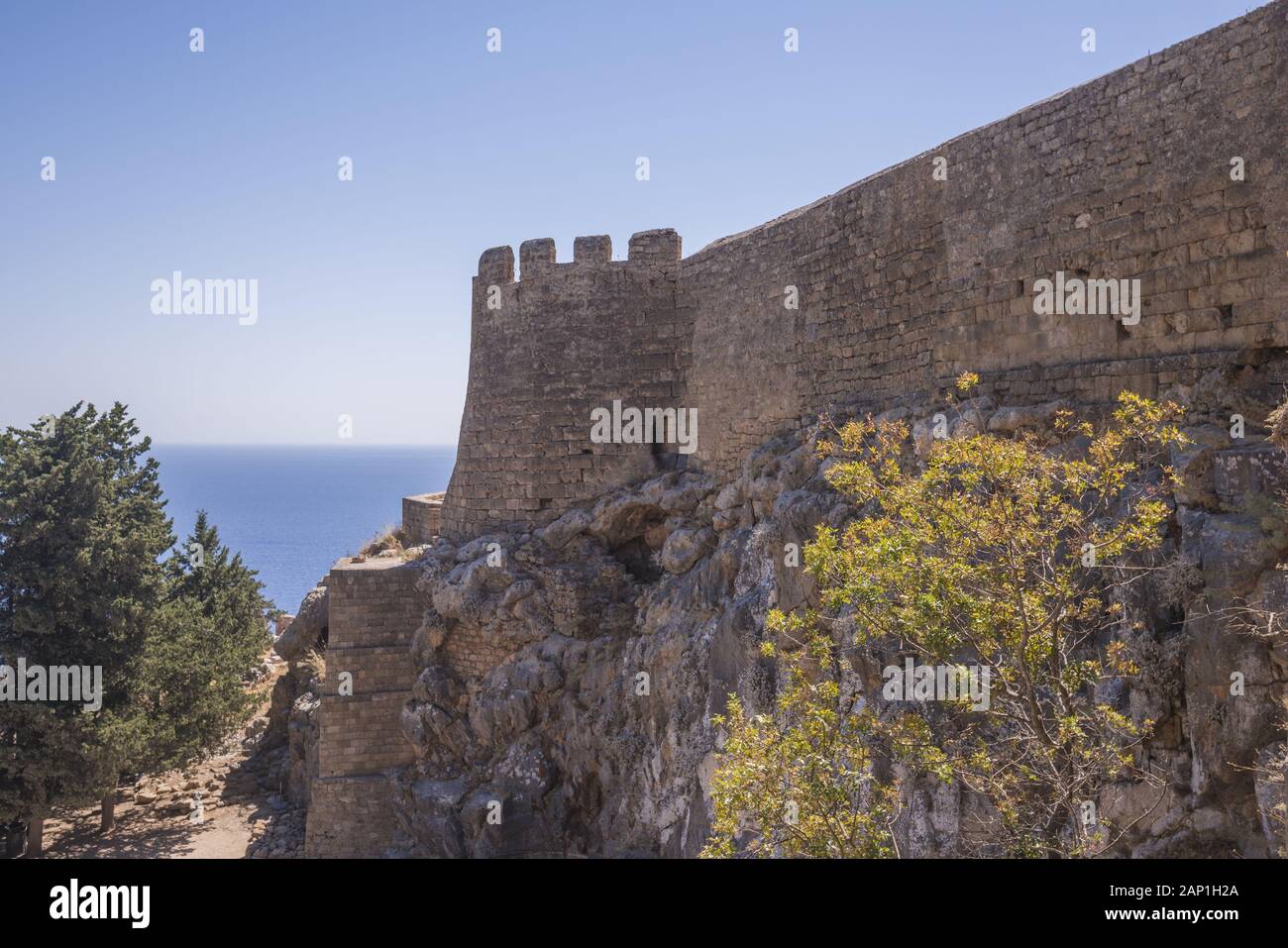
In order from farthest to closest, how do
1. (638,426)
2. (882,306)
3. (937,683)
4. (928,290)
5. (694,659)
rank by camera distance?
(638,426), (694,659), (882,306), (928,290), (937,683)

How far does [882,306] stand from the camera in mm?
12484

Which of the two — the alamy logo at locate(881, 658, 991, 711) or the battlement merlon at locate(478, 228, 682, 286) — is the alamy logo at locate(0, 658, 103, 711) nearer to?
the battlement merlon at locate(478, 228, 682, 286)

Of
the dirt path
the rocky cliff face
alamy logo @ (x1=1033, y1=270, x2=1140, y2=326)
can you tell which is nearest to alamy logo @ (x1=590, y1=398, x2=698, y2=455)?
the rocky cliff face

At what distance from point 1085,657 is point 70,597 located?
18.9m

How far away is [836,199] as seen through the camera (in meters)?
13.4

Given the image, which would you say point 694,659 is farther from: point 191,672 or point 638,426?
point 191,672

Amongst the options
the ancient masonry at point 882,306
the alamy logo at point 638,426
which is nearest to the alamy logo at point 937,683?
the ancient masonry at point 882,306

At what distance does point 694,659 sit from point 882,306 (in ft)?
16.8

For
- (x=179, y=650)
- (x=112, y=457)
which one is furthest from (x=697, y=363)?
(x=112, y=457)

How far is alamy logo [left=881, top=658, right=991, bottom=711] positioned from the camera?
6.91 meters

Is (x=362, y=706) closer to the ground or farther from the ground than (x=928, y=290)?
closer to the ground

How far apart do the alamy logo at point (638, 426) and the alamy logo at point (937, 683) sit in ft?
27.0

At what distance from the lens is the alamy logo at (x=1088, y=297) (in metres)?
9.12

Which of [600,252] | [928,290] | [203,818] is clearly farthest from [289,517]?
[928,290]
